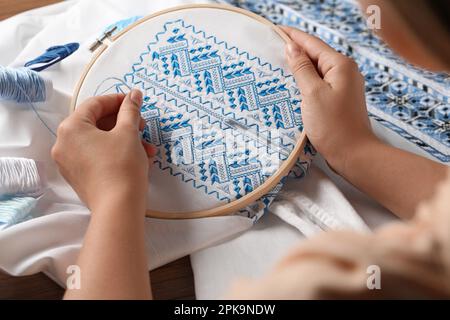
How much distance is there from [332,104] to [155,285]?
1.05 feet

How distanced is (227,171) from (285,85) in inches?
5.7

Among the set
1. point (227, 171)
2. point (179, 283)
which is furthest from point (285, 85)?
point (179, 283)

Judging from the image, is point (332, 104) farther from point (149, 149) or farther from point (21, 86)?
point (21, 86)

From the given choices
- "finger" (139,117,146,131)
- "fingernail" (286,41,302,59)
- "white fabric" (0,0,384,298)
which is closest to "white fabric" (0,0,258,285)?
"white fabric" (0,0,384,298)

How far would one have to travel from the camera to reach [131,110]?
2.45ft

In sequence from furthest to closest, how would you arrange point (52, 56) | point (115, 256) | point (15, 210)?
1. point (52, 56)
2. point (15, 210)
3. point (115, 256)

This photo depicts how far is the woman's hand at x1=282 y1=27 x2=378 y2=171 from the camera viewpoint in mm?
756

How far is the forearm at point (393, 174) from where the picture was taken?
728 millimetres

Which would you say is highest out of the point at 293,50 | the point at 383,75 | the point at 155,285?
the point at 293,50

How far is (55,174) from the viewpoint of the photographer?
Answer: 801 mm

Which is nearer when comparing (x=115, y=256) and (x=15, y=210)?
(x=115, y=256)

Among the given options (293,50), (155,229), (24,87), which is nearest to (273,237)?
(155,229)
